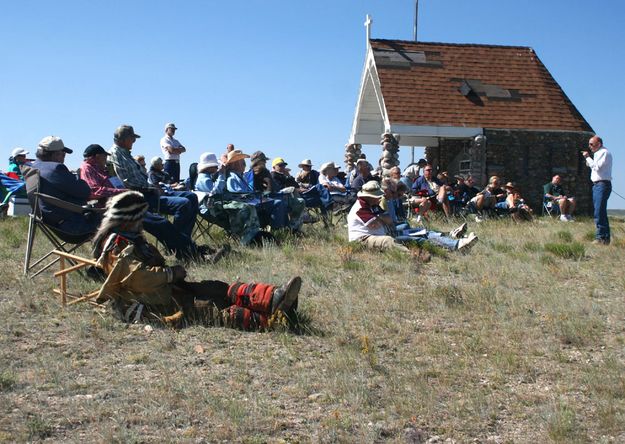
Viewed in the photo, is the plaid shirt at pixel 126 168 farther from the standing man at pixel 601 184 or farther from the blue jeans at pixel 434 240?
the standing man at pixel 601 184

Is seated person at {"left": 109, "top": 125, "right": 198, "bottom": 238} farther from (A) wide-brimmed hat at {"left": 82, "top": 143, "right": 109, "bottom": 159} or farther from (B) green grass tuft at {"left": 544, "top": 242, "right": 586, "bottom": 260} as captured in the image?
(B) green grass tuft at {"left": 544, "top": 242, "right": 586, "bottom": 260}

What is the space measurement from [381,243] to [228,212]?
1872 mm

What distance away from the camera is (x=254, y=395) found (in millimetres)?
4516

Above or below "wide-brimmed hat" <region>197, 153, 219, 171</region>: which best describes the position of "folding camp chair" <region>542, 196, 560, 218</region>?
below

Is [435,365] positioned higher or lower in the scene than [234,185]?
lower

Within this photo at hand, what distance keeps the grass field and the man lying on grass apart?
4.97ft

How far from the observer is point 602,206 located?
1091 centimetres

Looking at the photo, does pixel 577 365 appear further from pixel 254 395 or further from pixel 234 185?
pixel 234 185

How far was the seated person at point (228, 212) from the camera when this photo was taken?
9.42 m

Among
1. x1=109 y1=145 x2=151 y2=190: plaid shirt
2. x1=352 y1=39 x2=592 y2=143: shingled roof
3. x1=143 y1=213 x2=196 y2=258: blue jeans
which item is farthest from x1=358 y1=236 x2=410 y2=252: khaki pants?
x1=352 y1=39 x2=592 y2=143: shingled roof

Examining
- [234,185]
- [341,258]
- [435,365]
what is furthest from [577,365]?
[234,185]

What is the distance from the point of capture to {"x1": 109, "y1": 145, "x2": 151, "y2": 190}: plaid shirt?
8424 millimetres

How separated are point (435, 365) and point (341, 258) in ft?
12.0

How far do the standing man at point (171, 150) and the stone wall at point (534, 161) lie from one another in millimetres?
8176
